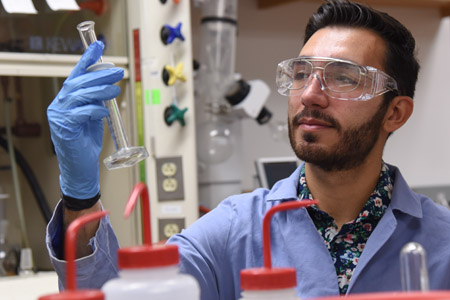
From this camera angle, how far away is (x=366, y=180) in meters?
1.47

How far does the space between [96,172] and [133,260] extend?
2.06 ft

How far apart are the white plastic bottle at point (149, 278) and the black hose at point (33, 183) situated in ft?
6.89

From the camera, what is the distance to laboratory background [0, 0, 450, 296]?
2516 millimetres

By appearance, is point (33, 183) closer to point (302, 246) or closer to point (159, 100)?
point (159, 100)

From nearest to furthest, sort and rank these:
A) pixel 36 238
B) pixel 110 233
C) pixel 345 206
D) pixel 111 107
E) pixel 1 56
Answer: pixel 110 233 < pixel 111 107 < pixel 345 206 < pixel 1 56 < pixel 36 238

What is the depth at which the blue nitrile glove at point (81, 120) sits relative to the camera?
120 cm

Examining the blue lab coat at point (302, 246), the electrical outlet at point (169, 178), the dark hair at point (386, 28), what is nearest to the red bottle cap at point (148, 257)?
the blue lab coat at point (302, 246)

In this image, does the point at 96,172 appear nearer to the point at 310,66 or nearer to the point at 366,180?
the point at 310,66

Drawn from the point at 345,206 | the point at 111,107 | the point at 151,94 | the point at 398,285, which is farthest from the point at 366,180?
the point at 151,94

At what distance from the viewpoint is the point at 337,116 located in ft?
4.55

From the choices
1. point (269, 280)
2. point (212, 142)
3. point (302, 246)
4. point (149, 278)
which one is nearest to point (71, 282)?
point (149, 278)

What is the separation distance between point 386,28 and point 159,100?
1228 millimetres

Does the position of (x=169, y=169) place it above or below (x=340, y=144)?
below

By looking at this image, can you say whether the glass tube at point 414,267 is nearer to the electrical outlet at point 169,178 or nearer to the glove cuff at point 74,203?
the glove cuff at point 74,203
